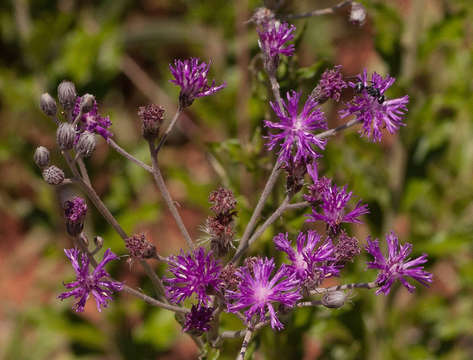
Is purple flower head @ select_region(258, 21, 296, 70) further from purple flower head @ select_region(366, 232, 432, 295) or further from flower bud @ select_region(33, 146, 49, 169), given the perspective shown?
flower bud @ select_region(33, 146, 49, 169)

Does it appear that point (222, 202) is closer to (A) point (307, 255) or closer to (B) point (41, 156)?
(A) point (307, 255)

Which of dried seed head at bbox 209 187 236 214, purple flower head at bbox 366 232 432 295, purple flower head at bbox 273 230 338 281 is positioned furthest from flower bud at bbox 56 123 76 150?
purple flower head at bbox 366 232 432 295

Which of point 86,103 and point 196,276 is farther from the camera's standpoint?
point 86,103

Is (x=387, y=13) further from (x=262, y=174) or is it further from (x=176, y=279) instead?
(x=176, y=279)

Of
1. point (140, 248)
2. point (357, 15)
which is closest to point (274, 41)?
point (357, 15)

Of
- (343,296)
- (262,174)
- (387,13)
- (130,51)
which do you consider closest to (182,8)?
(130,51)
